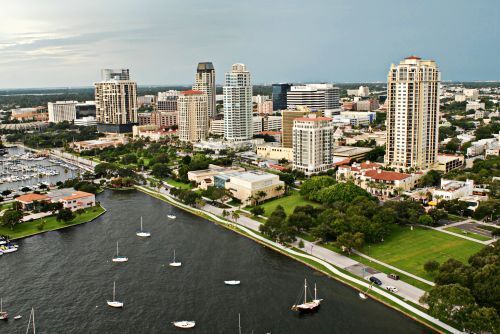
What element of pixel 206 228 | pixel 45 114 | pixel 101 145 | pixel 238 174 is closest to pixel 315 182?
pixel 238 174

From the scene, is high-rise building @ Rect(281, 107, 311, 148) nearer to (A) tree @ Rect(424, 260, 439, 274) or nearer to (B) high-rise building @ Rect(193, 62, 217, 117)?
(B) high-rise building @ Rect(193, 62, 217, 117)

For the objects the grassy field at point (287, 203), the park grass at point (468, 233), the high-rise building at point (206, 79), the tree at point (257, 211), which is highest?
the high-rise building at point (206, 79)

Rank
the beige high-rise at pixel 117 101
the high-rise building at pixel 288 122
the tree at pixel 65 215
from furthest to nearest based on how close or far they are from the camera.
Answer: the beige high-rise at pixel 117 101 → the high-rise building at pixel 288 122 → the tree at pixel 65 215

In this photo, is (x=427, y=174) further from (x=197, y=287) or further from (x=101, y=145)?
(x=101, y=145)

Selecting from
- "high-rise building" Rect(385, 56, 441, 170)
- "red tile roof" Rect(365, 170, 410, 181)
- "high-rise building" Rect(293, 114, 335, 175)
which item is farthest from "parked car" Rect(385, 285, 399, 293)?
"high-rise building" Rect(293, 114, 335, 175)

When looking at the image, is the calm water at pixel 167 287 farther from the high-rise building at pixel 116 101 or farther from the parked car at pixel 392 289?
the high-rise building at pixel 116 101

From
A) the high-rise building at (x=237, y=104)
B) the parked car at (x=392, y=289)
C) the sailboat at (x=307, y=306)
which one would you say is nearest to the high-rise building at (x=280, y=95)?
the high-rise building at (x=237, y=104)

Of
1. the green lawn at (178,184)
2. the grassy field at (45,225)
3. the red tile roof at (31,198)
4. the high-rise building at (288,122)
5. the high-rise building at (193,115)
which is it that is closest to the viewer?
the grassy field at (45,225)
